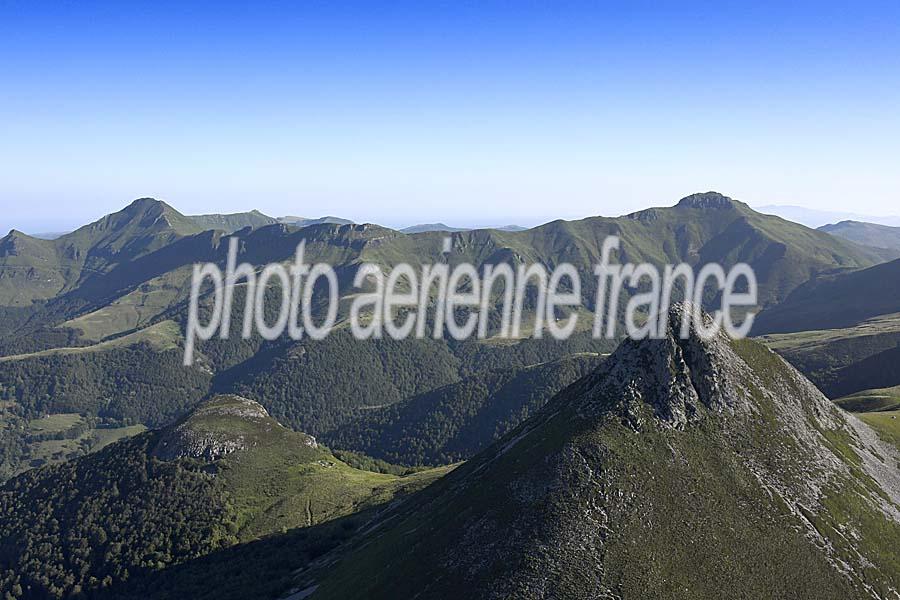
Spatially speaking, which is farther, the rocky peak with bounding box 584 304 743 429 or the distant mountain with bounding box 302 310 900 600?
the rocky peak with bounding box 584 304 743 429

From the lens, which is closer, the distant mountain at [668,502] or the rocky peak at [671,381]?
the distant mountain at [668,502]

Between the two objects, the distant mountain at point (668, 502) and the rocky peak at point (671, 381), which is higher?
the rocky peak at point (671, 381)

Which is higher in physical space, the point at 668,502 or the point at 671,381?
the point at 671,381

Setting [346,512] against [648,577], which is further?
[346,512]

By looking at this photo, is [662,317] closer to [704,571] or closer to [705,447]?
[705,447]

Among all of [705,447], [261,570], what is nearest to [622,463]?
[705,447]

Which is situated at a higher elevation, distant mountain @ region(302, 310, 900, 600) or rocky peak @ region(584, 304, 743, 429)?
rocky peak @ region(584, 304, 743, 429)

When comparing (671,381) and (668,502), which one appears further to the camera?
(671,381)

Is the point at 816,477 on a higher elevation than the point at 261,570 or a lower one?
higher
